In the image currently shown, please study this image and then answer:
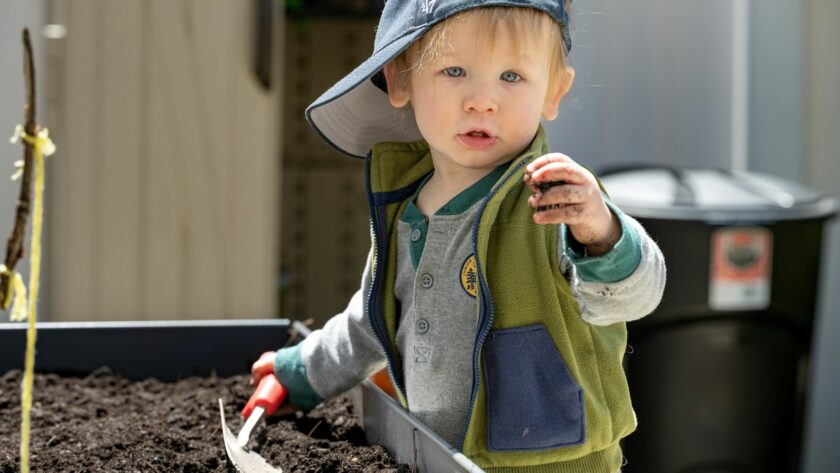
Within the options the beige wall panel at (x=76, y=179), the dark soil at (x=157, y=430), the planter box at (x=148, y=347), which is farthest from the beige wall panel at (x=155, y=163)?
the dark soil at (x=157, y=430)

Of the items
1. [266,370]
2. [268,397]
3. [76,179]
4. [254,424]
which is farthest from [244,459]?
[76,179]

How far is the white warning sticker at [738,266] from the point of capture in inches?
104

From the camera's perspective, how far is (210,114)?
12.0 feet

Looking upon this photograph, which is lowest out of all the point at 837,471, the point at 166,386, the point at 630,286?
the point at 837,471

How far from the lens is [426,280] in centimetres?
137

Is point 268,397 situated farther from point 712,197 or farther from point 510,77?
point 712,197

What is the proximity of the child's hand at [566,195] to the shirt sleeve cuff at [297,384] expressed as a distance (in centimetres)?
67

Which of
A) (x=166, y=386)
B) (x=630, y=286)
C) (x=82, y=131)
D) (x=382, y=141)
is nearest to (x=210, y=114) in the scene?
(x=82, y=131)

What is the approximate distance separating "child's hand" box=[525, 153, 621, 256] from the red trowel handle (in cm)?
67

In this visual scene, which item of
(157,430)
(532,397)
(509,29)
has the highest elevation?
(509,29)

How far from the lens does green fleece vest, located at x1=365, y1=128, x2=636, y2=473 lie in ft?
4.18

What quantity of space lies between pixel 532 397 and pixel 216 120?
2.66 metres

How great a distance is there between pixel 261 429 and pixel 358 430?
16cm

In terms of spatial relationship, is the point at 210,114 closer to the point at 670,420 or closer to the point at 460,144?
the point at 670,420
